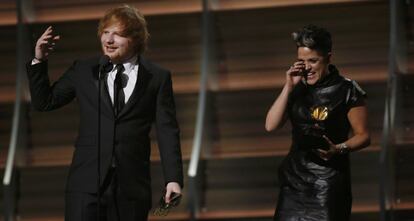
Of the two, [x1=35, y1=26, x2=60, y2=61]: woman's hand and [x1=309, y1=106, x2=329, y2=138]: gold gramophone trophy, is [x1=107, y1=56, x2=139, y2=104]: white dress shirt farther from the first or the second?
[x1=309, y1=106, x2=329, y2=138]: gold gramophone trophy

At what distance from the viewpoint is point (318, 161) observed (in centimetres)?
455

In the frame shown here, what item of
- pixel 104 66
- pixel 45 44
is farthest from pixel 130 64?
pixel 45 44

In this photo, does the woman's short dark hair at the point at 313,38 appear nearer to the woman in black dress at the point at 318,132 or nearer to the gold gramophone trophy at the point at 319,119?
the woman in black dress at the point at 318,132

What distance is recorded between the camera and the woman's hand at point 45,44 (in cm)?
384

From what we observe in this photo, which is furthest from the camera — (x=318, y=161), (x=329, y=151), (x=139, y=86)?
(x=318, y=161)

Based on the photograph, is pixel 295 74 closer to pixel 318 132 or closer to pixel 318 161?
pixel 318 132

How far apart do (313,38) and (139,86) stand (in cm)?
94

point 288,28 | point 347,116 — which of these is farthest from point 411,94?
point 347,116

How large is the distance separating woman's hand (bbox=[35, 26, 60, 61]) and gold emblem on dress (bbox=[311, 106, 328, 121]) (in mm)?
1261

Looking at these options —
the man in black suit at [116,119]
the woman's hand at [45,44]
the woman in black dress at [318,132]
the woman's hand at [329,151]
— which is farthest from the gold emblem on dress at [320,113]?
the woman's hand at [45,44]

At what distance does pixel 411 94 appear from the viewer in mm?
6883

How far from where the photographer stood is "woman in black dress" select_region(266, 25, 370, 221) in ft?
14.8

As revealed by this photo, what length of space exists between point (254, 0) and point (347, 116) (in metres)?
2.90

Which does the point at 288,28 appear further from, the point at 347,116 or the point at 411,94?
the point at 347,116
